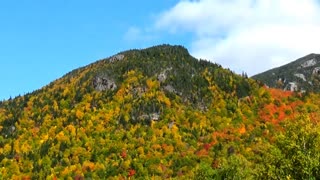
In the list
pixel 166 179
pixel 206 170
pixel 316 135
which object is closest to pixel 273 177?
pixel 316 135

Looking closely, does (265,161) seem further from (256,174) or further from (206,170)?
(206,170)

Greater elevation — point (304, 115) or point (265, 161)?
point (304, 115)

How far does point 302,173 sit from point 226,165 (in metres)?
30.6

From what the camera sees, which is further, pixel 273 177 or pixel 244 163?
pixel 244 163

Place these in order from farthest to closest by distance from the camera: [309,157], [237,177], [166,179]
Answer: [166,179], [237,177], [309,157]

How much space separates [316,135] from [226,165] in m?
29.7

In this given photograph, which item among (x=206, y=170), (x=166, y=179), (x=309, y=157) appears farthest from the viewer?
(x=166, y=179)

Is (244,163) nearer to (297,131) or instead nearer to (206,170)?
(206,170)

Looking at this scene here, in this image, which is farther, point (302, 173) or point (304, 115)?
point (304, 115)

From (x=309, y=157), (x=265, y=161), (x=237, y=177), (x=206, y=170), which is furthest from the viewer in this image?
→ (x=206, y=170)

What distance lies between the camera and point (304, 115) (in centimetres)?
5384

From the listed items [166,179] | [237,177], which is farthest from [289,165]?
[166,179]

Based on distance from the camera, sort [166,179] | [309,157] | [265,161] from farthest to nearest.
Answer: [166,179] < [265,161] < [309,157]

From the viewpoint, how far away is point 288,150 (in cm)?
5197
